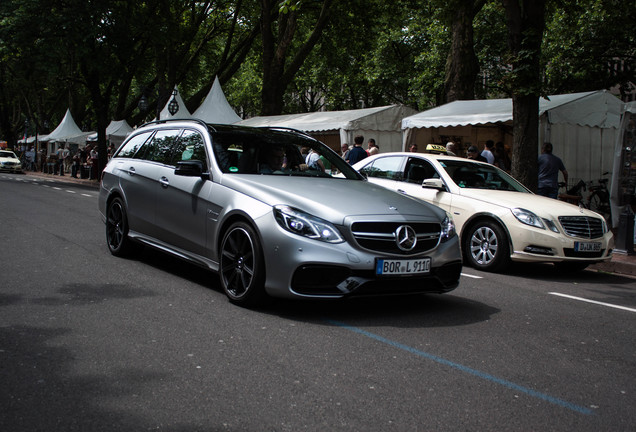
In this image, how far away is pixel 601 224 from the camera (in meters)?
9.09

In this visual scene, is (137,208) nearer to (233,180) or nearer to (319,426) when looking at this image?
(233,180)

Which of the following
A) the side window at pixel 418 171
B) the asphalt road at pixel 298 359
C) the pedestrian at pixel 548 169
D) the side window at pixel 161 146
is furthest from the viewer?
the pedestrian at pixel 548 169

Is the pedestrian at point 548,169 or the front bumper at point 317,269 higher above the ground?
the pedestrian at point 548,169

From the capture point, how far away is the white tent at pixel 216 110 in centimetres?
2706

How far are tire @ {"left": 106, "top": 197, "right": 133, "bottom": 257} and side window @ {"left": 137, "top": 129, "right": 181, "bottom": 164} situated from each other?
683 mm

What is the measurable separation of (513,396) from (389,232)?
1972mm

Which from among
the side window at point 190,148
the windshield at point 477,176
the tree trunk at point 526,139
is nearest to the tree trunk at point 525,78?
the tree trunk at point 526,139

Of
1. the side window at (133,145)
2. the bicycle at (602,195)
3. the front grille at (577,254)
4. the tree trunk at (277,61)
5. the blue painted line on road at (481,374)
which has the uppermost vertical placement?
the tree trunk at (277,61)

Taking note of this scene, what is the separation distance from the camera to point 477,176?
1012cm

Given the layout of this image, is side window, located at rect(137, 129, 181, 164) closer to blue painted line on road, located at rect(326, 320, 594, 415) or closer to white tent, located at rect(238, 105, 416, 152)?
blue painted line on road, located at rect(326, 320, 594, 415)

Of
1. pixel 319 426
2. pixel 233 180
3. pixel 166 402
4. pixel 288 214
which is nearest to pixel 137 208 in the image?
pixel 233 180

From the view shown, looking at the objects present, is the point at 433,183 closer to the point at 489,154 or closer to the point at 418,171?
the point at 418,171

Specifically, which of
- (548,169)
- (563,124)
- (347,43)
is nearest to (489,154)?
(548,169)

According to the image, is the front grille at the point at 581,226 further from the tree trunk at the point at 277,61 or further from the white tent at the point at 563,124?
the tree trunk at the point at 277,61
